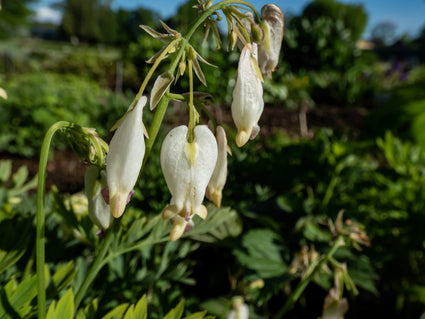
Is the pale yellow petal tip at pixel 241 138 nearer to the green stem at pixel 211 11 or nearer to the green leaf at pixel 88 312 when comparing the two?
the green stem at pixel 211 11

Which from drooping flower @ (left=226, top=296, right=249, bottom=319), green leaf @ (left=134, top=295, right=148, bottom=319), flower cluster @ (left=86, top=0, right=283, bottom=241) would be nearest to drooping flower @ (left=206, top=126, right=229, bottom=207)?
flower cluster @ (left=86, top=0, right=283, bottom=241)

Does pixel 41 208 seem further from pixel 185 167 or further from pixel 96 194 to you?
pixel 185 167

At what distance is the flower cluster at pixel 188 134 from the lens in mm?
389

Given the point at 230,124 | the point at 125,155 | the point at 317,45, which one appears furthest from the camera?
the point at 317,45

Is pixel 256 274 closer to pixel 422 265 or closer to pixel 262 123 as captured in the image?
pixel 422 265

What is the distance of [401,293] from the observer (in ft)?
4.08

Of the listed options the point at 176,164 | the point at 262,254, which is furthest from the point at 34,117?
the point at 176,164

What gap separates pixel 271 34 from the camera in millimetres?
459

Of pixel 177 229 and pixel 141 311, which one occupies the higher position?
pixel 177 229

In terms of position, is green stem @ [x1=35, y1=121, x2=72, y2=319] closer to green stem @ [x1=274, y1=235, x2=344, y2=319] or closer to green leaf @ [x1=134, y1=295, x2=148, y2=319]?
green leaf @ [x1=134, y1=295, x2=148, y2=319]

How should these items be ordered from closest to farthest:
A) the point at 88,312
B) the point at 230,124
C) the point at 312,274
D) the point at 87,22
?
the point at 88,312 < the point at 312,274 < the point at 230,124 < the point at 87,22

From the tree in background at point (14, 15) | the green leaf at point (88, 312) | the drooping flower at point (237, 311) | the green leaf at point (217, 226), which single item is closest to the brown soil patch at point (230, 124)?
the green leaf at point (217, 226)

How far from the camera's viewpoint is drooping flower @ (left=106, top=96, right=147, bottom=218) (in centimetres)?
39

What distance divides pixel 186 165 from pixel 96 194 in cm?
14
